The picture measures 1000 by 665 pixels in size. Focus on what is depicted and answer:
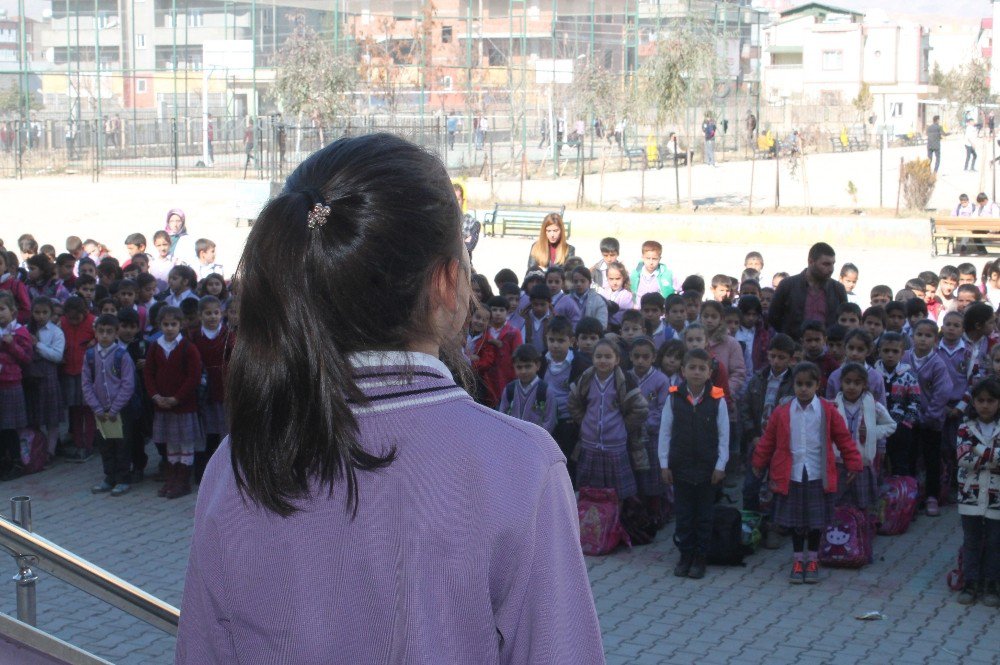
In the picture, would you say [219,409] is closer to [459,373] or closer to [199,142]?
[459,373]

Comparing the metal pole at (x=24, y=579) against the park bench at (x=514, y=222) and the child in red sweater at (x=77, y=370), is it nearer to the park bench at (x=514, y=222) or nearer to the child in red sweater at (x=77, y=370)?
the child in red sweater at (x=77, y=370)

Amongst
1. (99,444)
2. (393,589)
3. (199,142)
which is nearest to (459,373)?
(393,589)

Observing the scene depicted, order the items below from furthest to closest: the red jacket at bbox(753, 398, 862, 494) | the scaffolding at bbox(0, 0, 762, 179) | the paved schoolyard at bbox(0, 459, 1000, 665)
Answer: the scaffolding at bbox(0, 0, 762, 179)
the red jacket at bbox(753, 398, 862, 494)
the paved schoolyard at bbox(0, 459, 1000, 665)

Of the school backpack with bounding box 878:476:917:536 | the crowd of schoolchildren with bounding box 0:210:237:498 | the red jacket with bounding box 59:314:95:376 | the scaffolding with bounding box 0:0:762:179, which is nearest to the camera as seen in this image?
the school backpack with bounding box 878:476:917:536

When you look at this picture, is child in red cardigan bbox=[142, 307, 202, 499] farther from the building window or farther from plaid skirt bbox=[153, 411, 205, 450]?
the building window

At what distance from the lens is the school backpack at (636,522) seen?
7.68 metres

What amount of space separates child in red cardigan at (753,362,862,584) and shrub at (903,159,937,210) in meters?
20.8

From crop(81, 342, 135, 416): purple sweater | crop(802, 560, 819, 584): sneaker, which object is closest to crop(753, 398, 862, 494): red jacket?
crop(802, 560, 819, 584): sneaker

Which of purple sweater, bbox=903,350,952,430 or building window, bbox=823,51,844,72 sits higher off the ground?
building window, bbox=823,51,844,72

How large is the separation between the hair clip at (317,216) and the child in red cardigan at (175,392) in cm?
756

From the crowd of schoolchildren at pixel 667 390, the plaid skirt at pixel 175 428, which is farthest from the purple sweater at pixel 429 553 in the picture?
the plaid skirt at pixel 175 428

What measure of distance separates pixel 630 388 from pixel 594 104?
1085 inches

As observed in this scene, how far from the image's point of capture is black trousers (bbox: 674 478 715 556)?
6.97 meters

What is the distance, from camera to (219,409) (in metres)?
8.92
